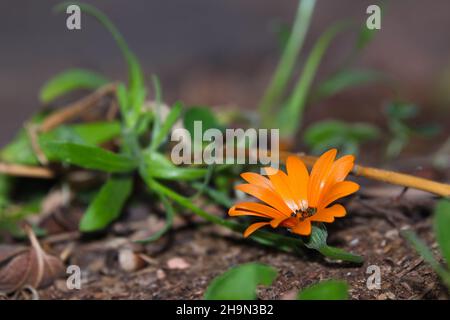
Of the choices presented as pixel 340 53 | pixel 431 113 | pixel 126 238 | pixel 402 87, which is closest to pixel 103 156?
pixel 126 238

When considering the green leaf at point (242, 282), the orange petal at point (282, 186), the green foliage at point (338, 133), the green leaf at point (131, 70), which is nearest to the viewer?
the green leaf at point (242, 282)

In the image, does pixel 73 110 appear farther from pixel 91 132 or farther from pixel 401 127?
pixel 401 127

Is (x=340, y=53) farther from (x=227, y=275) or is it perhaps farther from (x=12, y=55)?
(x=227, y=275)

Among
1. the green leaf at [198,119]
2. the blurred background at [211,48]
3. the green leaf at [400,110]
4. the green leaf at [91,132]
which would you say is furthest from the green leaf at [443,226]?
the blurred background at [211,48]

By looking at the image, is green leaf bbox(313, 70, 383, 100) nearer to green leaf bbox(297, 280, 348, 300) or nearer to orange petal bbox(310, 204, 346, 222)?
orange petal bbox(310, 204, 346, 222)

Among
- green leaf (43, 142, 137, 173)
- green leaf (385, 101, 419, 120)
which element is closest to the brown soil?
green leaf (43, 142, 137, 173)

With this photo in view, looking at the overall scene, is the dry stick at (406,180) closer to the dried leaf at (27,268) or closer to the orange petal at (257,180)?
the orange petal at (257,180)
